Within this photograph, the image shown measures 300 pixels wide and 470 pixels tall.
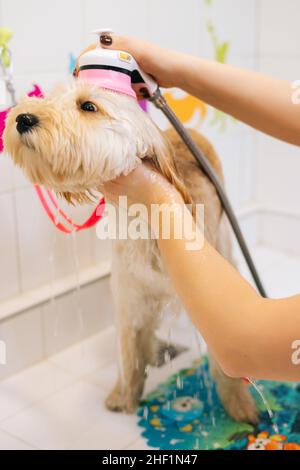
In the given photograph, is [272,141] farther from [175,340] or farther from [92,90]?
[92,90]

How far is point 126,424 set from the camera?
128 cm

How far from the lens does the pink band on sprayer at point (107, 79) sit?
35.9 inches

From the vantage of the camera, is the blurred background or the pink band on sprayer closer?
the pink band on sprayer

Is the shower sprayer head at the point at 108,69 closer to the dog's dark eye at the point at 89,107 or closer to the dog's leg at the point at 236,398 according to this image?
the dog's dark eye at the point at 89,107

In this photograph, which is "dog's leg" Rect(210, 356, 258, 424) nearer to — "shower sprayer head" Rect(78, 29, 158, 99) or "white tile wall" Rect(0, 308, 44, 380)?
"white tile wall" Rect(0, 308, 44, 380)

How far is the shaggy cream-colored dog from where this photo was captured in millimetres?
824

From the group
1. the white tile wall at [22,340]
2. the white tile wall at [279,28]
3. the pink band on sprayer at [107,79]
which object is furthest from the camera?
the white tile wall at [279,28]

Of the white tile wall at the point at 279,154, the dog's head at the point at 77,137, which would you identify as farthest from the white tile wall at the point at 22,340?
the white tile wall at the point at 279,154

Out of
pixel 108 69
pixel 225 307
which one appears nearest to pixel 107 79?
pixel 108 69

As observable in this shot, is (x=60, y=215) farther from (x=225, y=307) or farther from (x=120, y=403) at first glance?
(x=225, y=307)

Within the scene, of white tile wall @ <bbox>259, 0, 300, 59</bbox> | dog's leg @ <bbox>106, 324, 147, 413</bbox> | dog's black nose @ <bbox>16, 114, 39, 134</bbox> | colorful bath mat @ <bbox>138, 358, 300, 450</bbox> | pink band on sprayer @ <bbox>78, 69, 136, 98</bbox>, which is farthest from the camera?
white tile wall @ <bbox>259, 0, 300, 59</bbox>

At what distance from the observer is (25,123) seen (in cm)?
81

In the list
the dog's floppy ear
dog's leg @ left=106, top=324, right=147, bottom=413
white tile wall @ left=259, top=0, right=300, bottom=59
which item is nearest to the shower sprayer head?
the dog's floppy ear
